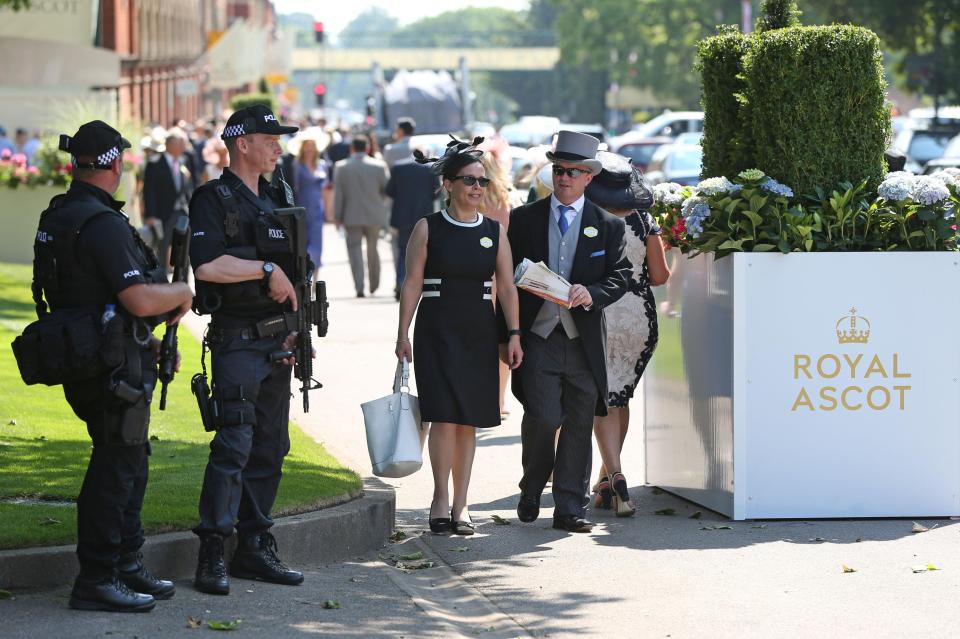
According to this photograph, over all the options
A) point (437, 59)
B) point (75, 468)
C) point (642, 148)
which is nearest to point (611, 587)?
point (75, 468)

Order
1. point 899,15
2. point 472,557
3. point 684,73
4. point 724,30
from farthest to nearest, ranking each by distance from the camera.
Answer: point 684,73, point 899,15, point 724,30, point 472,557

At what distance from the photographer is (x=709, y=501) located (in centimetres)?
859

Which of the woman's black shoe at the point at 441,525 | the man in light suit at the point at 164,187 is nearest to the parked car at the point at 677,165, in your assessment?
the man in light suit at the point at 164,187

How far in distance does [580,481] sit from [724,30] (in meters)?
2.56

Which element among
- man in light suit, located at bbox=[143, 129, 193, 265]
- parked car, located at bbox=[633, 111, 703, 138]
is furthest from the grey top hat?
parked car, located at bbox=[633, 111, 703, 138]

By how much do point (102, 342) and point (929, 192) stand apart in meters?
4.13

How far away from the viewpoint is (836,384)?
326 inches

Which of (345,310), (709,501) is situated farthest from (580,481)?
(345,310)

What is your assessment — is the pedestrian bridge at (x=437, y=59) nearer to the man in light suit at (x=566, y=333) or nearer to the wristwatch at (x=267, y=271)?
the man in light suit at (x=566, y=333)

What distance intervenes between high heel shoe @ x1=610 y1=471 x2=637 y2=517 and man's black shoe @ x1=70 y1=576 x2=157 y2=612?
300 centimetres

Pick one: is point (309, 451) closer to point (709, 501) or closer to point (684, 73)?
point (709, 501)

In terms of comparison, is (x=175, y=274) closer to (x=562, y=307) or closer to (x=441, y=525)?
(x=441, y=525)

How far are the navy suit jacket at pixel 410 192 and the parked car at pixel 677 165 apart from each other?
1278cm

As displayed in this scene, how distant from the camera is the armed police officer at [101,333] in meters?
5.99
